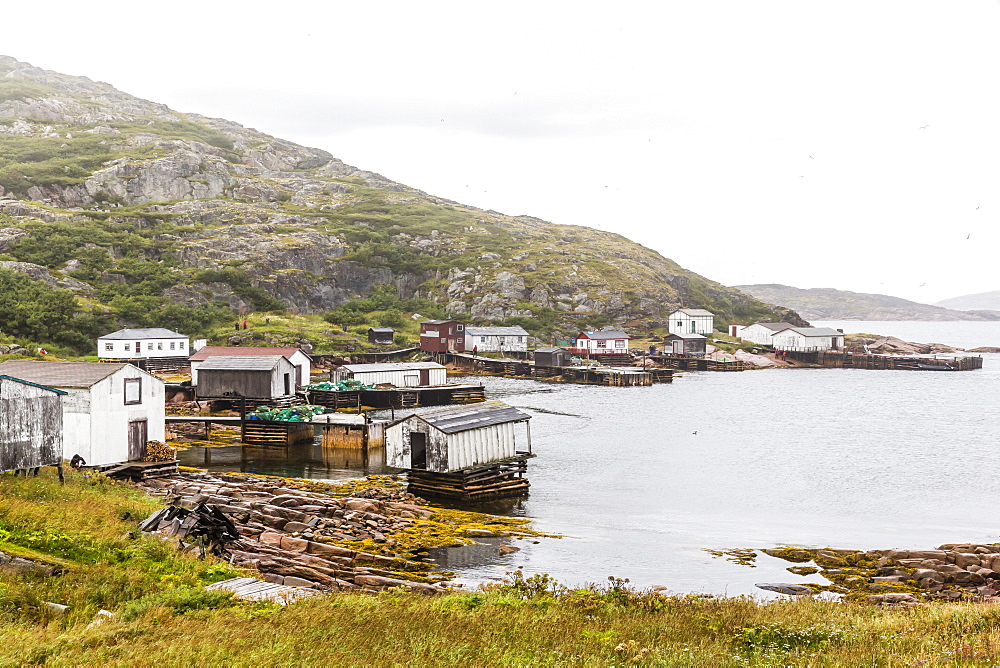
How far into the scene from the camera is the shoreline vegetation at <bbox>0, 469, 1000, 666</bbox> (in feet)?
38.5

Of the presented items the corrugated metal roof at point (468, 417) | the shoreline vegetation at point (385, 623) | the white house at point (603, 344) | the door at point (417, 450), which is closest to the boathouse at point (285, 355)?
the corrugated metal roof at point (468, 417)

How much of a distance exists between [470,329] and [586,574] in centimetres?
10918

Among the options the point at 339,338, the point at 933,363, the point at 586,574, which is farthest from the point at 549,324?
the point at 586,574

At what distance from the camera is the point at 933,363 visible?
137 metres

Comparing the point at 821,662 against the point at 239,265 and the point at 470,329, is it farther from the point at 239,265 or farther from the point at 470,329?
the point at 239,265

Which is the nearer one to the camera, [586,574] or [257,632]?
[257,632]

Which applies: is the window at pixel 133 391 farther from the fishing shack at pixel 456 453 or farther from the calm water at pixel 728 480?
the fishing shack at pixel 456 453

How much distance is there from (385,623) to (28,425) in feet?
59.0

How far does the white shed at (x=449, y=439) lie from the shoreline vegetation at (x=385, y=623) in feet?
56.2

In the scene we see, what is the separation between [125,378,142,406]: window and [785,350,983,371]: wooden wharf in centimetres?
12954

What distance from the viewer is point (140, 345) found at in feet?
309

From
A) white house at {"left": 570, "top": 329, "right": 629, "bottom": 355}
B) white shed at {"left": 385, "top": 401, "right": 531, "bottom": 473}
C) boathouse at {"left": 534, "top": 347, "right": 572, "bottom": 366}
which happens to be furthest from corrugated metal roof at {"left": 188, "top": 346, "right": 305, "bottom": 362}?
white house at {"left": 570, "top": 329, "right": 629, "bottom": 355}

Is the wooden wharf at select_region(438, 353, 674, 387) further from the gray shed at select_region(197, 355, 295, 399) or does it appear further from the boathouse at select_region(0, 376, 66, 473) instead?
the boathouse at select_region(0, 376, 66, 473)

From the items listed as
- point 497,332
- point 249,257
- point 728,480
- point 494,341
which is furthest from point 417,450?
point 249,257
